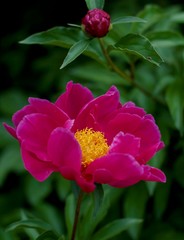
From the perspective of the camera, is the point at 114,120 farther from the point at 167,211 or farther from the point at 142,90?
the point at 167,211

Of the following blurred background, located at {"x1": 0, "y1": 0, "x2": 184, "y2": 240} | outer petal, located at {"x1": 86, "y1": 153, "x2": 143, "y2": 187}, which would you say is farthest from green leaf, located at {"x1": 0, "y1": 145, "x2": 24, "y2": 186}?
outer petal, located at {"x1": 86, "y1": 153, "x2": 143, "y2": 187}

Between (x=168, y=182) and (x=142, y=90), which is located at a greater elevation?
(x=142, y=90)

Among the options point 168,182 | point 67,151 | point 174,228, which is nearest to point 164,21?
point 168,182

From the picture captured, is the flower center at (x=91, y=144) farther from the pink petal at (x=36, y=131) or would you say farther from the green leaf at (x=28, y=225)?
the green leaf at (x=28, y=225)

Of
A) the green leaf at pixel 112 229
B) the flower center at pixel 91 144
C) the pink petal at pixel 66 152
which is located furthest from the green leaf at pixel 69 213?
the pink petal at pixel 66 152

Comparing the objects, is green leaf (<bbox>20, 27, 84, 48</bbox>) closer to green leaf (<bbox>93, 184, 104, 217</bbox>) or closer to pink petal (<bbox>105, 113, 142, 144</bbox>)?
pink petal (<bbox>105, 113, 142, 144</bbox>)

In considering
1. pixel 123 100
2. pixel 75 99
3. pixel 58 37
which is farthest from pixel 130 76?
pixel 75 99
